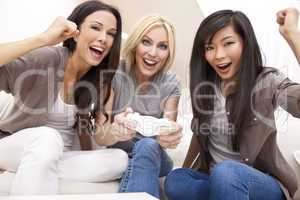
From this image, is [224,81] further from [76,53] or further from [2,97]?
[2,97]

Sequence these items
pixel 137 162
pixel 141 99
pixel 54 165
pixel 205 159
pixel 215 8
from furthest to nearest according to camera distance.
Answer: pixel 215 8 → pixel 141 99 → pixel 205 159 → pixel 137 162 → pixel 54 165

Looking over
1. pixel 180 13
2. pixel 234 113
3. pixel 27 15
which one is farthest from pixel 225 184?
pixel 27 15

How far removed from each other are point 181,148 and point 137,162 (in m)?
0.40

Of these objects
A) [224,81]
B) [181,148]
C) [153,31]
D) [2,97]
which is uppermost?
[153,31]

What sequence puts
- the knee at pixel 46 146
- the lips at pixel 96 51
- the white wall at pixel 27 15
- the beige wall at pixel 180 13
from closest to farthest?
1. the knee at pixel 46 146
2. the lips at pixel 96 51
3. the white wall at pixel 27 15
4. the beige wall at pixel 180 13

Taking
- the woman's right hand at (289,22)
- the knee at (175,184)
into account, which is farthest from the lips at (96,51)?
the woman's right hand at (289,22)

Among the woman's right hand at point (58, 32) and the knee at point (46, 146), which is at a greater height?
the woman's right hand at point (58, 32)

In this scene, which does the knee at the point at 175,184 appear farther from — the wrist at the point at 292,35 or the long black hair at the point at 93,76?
the wrist at the point at 292,35

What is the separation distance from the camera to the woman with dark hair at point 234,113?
1.07 metres

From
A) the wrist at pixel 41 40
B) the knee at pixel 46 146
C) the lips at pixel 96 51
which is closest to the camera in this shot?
the knee at pixel 46 146

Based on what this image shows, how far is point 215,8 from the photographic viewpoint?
1882 mm

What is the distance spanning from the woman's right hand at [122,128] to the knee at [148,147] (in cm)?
6

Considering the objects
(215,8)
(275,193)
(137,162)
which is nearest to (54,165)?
(137,162)

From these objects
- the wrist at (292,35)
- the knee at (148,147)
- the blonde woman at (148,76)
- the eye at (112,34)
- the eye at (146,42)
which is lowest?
the knee at (148,147)
